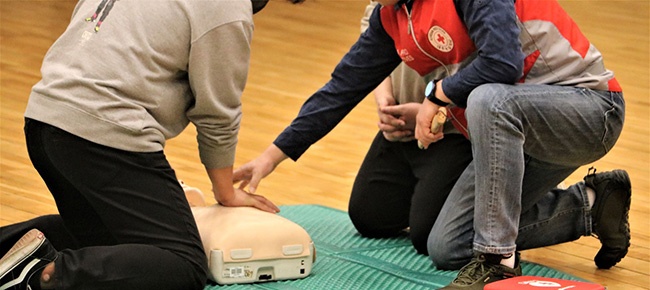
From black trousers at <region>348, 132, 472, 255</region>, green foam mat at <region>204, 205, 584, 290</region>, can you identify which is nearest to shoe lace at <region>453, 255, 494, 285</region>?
green foam mat at <region>204, 205, 584, 290</region>

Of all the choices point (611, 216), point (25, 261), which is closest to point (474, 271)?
point (611, 216)

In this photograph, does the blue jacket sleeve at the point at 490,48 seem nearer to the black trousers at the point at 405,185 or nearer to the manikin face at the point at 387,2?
the manikin face at the point at 387,2

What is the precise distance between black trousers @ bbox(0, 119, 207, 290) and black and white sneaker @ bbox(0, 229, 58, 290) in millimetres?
32

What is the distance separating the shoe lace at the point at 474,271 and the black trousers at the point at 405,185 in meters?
0.39

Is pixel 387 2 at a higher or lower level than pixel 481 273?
higher

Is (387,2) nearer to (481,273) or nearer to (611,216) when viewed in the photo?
(481,273)

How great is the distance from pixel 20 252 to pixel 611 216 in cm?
129

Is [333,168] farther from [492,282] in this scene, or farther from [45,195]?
[492,282]

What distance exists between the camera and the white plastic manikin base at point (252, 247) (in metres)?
2.07

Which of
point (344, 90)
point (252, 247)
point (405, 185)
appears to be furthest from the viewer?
point (405, 185)

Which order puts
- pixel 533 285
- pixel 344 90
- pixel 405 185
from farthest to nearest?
1. pixel 405 185
2. pixel 344 90
3. pixel 533 285

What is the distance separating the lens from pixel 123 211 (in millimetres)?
1934

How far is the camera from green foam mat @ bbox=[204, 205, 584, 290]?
7.05 feet

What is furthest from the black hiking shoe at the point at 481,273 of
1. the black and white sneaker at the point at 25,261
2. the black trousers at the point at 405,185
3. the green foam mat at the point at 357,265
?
the black and white sneaker at the point at 25,261
